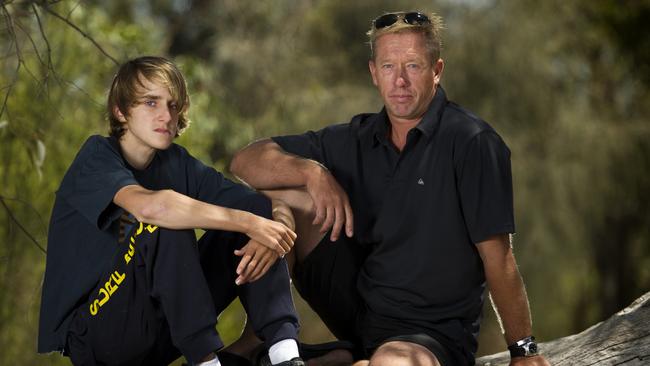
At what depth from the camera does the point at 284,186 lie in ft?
10.2

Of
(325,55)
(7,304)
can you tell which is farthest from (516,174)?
(7,304)

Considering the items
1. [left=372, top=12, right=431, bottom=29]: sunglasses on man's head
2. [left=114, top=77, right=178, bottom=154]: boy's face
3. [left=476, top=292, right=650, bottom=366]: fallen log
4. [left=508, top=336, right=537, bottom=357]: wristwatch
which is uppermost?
[left=372, top=12, right=431, bottom=29]: sunglasses on man's head

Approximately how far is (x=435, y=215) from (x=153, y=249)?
81cm

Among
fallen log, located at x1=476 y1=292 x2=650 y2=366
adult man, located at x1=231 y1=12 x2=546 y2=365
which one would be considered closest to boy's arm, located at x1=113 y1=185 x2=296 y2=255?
A: adult man, located at x1=231 y1=12 x2=546 y2=365

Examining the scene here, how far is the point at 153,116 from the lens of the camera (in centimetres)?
280

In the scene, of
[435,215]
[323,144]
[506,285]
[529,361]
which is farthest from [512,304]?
[323,144]

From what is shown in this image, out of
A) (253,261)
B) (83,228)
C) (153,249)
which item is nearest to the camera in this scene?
(153,249)

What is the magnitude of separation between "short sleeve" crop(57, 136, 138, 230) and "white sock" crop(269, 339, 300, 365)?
1.70ft

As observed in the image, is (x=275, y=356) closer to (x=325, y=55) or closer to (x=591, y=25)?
(x=325, y=55)

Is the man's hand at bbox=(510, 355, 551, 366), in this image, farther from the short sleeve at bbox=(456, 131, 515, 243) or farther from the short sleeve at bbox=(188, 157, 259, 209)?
the short sleeve at bbox=(188, 157, 259, 209)

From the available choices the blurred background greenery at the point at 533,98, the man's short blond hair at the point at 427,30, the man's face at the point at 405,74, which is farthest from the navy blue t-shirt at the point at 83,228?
the blurred background greenery at the point at 533,98

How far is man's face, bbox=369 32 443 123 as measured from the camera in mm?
3004

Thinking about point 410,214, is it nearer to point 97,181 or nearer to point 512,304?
point 512,304

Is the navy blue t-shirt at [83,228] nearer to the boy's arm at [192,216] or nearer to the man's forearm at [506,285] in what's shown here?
the boy's arm at [192,216]
